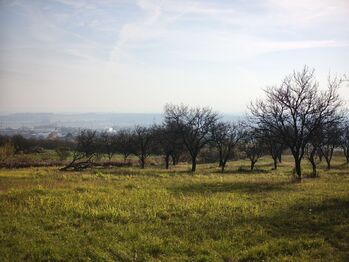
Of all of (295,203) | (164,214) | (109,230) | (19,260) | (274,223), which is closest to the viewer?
(19,260)

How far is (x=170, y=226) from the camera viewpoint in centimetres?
1297

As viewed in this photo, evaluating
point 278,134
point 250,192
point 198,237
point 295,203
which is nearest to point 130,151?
point 278,134

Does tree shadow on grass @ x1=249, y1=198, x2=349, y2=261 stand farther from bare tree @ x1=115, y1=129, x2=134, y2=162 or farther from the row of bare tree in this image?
bare tree @ x1=115, y1=129, x2=134, y2=162

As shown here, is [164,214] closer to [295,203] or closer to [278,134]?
[295,203]

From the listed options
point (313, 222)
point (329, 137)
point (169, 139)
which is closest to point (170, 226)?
point (313, 222)

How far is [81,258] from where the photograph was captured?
9516 mm

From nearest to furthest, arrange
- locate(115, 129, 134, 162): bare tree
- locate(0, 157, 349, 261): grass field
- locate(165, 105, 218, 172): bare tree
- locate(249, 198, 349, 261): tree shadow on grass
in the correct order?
locate(0, 157, 349, 261): grass field → locate(249, 198, 349, 261): tree shadow on grass → locate(165, 105, 218, 172): bare tree → locate(115, 129, 134, 162): bare tree

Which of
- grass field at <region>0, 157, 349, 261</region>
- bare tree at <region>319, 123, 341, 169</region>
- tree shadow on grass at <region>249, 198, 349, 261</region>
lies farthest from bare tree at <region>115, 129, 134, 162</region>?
tree shadow on grass at <region>249, 198, 349, 261</region>

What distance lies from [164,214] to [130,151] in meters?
52.7

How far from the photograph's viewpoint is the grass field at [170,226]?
1001cm

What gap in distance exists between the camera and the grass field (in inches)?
394

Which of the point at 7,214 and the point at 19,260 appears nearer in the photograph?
the point at 19,260

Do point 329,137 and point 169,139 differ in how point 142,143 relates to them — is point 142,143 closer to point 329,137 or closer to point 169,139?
point 169,139

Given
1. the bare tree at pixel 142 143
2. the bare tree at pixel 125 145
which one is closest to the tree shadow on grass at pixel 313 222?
the bare tree at pixel 142 143
